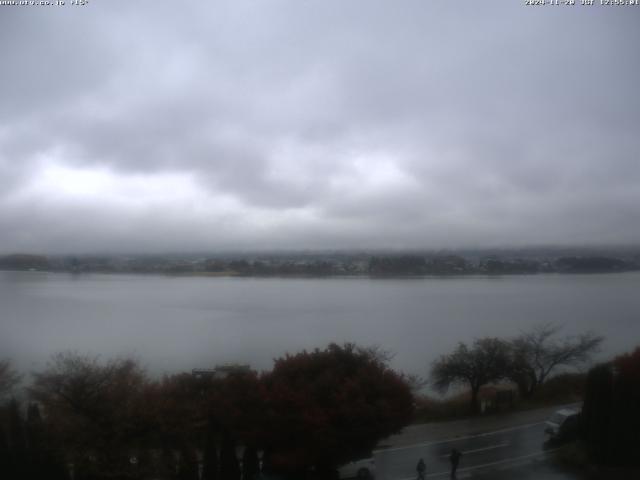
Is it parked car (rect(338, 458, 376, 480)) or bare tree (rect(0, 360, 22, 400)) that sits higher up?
bare tree (rect(0, 360, 22, 400))

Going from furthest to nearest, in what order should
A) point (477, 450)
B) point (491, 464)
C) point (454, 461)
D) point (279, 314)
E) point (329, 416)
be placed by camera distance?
point (279, 314)
point (477, 450)
point (491, 464)
point (454, 461)
point (329, 416)

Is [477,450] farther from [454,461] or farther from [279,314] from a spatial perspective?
[279,314]

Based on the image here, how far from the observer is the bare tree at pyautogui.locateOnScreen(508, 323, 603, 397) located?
436 inches

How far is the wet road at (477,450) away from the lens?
674cm

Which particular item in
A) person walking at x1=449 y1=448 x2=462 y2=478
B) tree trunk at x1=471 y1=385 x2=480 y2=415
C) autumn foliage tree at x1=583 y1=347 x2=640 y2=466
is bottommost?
tree trunk at x1=471 y1=385 x2=480 y2=415

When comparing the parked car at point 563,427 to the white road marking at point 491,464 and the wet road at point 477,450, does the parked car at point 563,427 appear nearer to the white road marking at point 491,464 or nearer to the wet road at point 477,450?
the wet road at point 477,450

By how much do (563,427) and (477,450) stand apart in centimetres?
134

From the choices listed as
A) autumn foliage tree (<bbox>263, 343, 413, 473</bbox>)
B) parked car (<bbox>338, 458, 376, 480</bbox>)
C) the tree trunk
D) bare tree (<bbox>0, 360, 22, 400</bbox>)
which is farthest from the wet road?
bare tree (<bbox>0, 360, 22, 400</bbox>)

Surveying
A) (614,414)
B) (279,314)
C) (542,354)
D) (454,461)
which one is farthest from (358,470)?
(279,314)

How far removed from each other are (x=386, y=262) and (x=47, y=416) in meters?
11.0

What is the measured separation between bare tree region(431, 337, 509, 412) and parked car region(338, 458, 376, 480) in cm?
432

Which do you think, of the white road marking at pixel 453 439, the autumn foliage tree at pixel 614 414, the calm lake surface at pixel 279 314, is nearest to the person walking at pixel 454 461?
the white road marking at pixel 453 439

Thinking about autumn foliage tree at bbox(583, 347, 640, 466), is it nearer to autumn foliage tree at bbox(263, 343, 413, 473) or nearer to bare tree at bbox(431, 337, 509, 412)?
autumn foliage tree at bbox(263, 343, 413, 473)

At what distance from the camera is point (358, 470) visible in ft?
22.3
